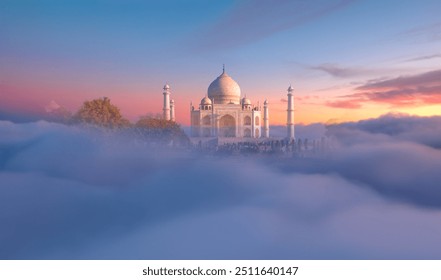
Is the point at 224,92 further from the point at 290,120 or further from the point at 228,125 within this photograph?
the point at 290,120

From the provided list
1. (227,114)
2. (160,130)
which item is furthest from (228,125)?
(160,130)

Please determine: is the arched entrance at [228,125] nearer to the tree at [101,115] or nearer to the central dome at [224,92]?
the central dome at [224,92]

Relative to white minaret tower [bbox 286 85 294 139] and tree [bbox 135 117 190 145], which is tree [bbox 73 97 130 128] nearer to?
tree [bbox 135 117 190 145]

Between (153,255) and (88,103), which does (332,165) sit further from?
(88,103)

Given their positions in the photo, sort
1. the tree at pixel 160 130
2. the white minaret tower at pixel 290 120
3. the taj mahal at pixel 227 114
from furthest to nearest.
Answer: the taj mahal at pixel 227 114, the tree at pixel 160 130, the white minaret tower at pixel 290 120

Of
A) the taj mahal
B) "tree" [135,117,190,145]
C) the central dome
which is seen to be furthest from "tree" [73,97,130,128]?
the central dome

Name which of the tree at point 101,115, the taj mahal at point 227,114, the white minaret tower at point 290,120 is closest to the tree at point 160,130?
the tree at point 101,115
